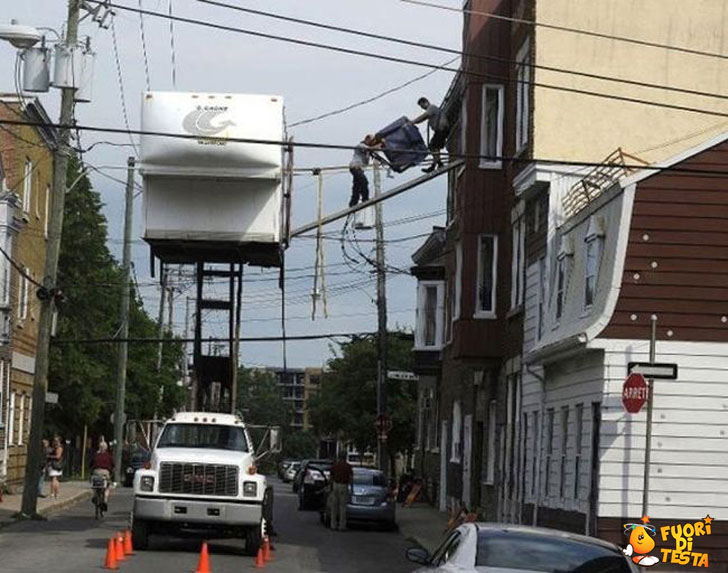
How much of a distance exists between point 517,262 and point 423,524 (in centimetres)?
939

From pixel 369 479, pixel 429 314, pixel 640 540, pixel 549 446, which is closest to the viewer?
pixel 640 540

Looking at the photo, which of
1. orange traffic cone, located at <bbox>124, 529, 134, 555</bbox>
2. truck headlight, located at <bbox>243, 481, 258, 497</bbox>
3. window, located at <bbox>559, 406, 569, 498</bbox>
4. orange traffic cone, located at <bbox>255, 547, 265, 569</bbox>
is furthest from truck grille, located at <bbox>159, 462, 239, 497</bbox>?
window, located at <bbox>559, 406, 569, 498</bbox>

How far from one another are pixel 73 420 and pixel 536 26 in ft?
153

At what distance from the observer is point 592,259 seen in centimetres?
2712

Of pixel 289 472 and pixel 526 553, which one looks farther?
pixel 289 472

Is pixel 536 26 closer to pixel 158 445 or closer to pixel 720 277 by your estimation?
→ pixel 720 277

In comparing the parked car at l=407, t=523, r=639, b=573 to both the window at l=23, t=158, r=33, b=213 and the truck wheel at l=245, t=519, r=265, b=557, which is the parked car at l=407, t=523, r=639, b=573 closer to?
the truck wheel at l=245, t=519, r=265, b=557

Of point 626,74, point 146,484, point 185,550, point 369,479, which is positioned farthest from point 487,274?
point 146,484

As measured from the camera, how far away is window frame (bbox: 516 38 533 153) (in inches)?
1268

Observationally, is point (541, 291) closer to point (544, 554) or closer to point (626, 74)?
point (626, 74)

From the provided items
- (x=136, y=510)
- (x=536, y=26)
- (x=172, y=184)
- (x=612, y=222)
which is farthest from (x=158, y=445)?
(x=536, y=26)

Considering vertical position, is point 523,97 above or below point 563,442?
above

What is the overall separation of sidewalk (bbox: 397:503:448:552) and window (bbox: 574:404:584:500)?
455cm

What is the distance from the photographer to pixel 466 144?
3722cm
